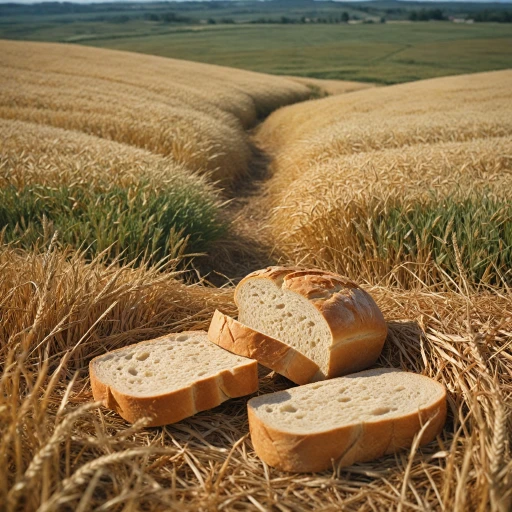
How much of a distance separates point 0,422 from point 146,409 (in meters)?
0.49

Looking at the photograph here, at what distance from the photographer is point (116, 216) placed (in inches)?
169

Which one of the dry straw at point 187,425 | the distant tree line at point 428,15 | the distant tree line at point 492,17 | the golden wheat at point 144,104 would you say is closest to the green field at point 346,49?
the distant tree line at point 492,17

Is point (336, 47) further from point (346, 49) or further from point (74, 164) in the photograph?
point (74, 164)

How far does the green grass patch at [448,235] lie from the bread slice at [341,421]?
175cm

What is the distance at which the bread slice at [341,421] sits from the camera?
1.77 m

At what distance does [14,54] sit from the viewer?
20828 mm

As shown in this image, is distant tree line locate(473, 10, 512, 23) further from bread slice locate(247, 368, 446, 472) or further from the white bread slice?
bread slice locate(247, 368, 446, 472)

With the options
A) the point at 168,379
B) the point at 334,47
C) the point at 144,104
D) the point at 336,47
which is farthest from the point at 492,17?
the point at 168,379

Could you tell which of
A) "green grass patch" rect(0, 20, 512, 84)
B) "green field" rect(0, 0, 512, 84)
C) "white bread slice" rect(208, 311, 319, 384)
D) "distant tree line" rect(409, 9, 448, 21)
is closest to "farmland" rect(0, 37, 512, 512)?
"white bread slice" rect(208, 311, 319, 384)

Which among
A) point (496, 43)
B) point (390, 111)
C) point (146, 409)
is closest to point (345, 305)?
point (146, 409)

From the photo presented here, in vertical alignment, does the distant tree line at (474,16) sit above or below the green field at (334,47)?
above

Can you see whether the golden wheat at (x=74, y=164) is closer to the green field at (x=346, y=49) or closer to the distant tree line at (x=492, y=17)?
the green field at (x=346, y=49)

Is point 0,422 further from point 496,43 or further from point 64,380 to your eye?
point 496,43

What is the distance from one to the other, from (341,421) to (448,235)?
255 cm
